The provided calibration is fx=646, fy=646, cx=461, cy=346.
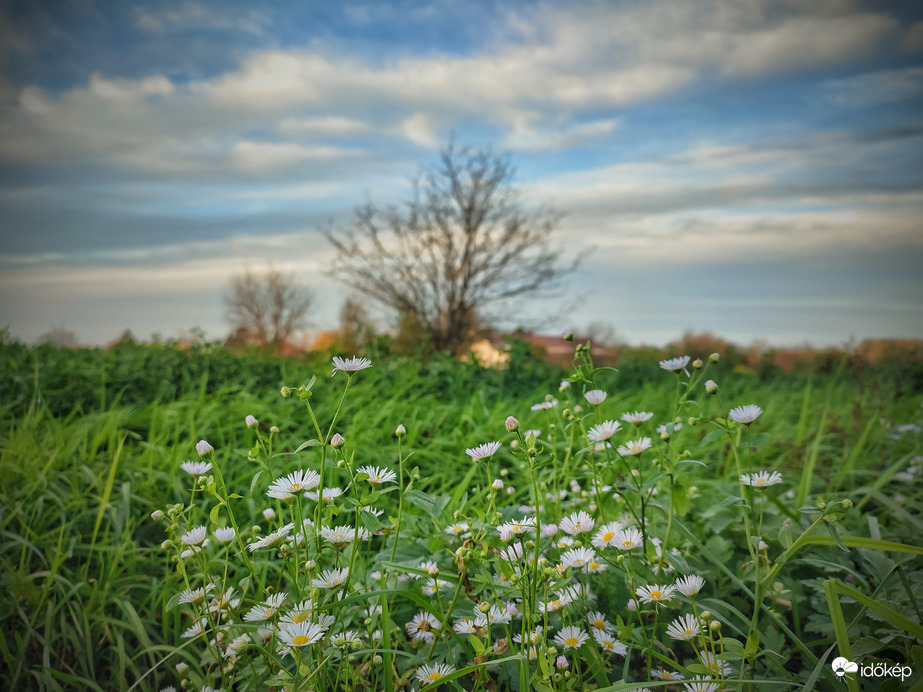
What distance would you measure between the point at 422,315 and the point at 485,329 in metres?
1.30

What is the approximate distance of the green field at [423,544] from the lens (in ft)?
4.45

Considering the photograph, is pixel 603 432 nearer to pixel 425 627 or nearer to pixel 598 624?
pixel 598 624

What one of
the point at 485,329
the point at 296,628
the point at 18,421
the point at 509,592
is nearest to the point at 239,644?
the point at 296,628

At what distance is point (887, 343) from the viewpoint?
8172mm

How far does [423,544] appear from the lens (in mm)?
1781

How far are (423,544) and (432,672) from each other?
0.45 meters

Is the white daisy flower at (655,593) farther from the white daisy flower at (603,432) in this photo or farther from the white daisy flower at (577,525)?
the white daisy flower at (603,432)

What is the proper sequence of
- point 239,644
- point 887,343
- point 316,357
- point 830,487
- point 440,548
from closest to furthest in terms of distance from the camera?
point 239,644
point 440,548
point 830,487
point 316,357
point 887,343

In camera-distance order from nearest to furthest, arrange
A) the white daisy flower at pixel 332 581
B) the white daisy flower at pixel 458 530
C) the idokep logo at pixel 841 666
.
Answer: the idokep logo at pixel 841 666 → the white daisy flower at pixel 332 581 → the white daisy flower at pixel 458 530

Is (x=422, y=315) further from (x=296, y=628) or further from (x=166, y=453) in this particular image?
(x=296, y=628)

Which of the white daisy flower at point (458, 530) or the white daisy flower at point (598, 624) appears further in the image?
the white daisy flower at point (458, 530)

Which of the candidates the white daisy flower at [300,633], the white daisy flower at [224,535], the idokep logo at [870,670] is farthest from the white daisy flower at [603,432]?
the white daisy flower at [224,535]

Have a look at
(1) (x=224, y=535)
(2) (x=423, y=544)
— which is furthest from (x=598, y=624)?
(1) (x=224, y=535)

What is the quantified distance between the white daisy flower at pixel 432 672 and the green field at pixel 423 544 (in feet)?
0.03
